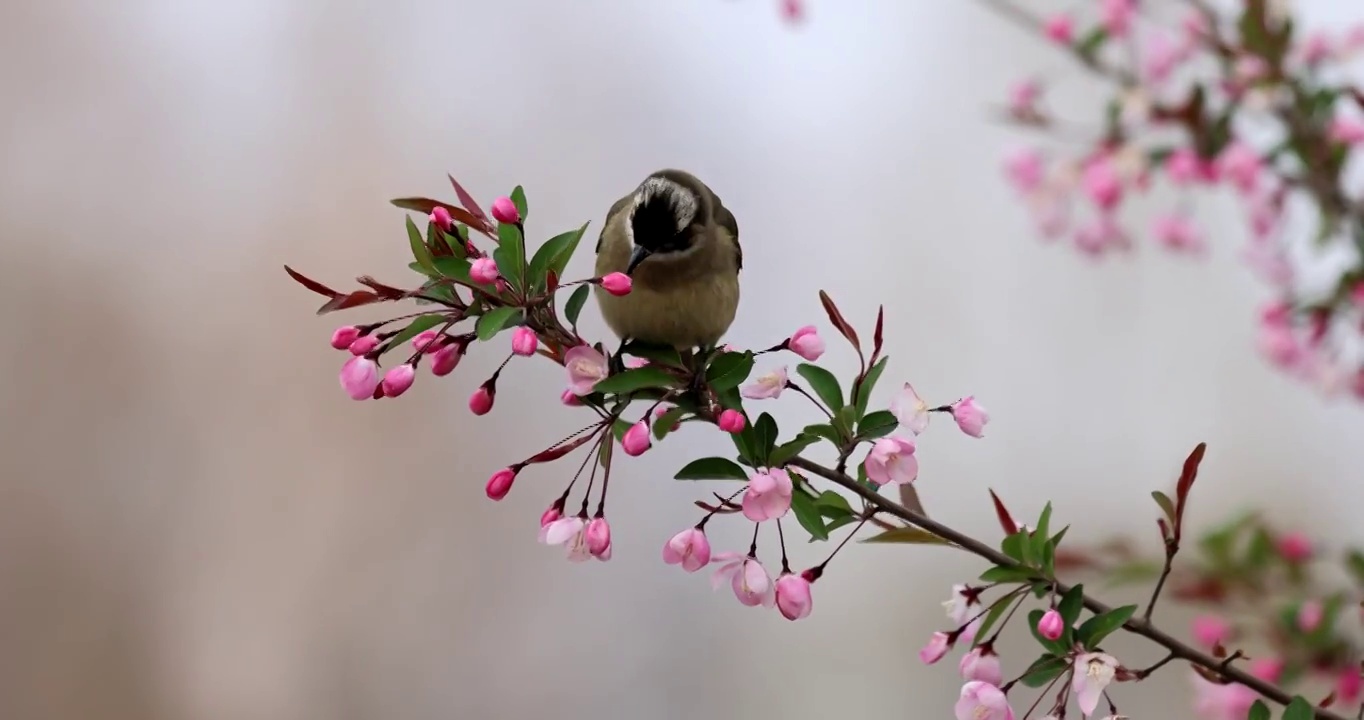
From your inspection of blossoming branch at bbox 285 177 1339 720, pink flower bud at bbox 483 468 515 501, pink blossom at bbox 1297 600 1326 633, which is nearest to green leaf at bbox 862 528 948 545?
blossoming branch at bbox 285 177 1339 720

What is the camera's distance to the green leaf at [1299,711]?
625mm

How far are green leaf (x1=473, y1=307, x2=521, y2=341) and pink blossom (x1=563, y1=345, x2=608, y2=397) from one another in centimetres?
4

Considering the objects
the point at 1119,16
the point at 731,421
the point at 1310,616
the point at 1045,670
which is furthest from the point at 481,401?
the point at 1119,16

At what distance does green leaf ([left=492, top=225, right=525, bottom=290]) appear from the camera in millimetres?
630

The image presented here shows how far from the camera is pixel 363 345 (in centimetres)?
62

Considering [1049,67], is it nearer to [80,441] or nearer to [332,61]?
[332,61]

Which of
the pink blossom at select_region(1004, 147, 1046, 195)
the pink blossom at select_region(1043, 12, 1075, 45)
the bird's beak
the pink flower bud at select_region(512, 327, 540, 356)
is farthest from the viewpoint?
the pink blossom at select_region(1004, 147, 1046, 195)

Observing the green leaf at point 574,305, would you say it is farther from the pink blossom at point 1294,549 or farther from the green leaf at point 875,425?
the pink blossom at point 1294,549

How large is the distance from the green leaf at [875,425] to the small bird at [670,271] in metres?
0.22

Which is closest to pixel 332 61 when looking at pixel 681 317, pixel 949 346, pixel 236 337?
pixel 236 337

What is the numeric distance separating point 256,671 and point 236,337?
685mm

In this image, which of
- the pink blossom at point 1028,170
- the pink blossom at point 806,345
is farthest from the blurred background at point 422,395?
the pink blossom at point 806,345

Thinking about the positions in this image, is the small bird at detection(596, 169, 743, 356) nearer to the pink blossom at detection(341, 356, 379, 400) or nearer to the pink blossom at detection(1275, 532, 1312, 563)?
the pink blossom at detection(341, 356, 379, 400)

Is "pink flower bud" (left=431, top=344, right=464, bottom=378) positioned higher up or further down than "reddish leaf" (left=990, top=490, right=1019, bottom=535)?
further down
